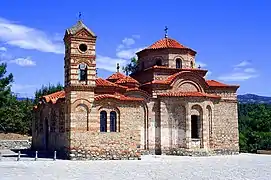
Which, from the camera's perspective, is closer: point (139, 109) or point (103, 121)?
point (103, 121)

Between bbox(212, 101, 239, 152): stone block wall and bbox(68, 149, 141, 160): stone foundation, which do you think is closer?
bbox(68, 149, 141, 160): stone foundation

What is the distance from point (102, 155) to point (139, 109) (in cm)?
507

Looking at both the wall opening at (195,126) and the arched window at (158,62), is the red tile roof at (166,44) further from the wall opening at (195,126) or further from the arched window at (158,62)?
the wall opening at (195,126)

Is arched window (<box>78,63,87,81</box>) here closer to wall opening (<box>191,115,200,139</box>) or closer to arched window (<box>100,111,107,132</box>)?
arched window (<box>100,111,107,132</box>)

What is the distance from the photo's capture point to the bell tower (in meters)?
25.8

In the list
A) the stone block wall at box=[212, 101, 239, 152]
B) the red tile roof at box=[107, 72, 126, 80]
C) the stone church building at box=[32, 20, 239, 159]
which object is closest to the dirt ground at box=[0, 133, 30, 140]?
the stone church building at box=[32, 20, 239, 159]

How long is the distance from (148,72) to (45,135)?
1015 centimetres

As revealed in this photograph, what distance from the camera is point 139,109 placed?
29500 mm

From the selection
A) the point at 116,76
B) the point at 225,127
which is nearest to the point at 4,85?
the point at 116,76

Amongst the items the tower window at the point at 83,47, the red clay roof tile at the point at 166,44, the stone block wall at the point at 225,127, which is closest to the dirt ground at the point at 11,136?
the red clay roof tile at the point at 166,44

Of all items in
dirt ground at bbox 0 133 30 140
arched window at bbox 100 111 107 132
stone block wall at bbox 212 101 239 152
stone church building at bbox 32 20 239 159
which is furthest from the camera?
dirt ground at bbox 0 133 30 140

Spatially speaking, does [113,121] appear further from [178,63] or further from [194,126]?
[178,63]

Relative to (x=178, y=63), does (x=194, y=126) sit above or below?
below

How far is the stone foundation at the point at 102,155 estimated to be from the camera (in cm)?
2541
